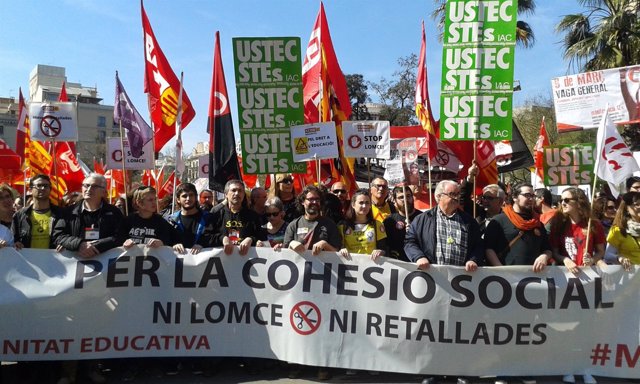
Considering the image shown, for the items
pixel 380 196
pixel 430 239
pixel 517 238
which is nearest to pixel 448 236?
pixel 430 239

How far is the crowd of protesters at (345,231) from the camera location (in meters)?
5.24

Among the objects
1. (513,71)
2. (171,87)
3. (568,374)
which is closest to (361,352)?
(568,374)

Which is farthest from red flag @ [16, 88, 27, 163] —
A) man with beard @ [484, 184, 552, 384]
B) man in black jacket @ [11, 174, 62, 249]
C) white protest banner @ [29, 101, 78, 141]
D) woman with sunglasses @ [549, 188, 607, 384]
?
woman with sunglasses @ [549, 188, 607, 384]

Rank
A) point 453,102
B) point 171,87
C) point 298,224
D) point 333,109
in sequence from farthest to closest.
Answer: point 333,109 → point 171,87 → point 453,102 → point 298,224

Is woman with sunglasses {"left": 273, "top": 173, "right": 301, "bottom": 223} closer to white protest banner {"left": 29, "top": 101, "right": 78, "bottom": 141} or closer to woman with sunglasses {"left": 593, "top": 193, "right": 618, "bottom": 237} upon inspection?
white protest banner {"left": 29, "top": 101, "right": 78, "bottom": 141}

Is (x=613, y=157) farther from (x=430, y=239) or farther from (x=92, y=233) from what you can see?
(x=92, y=233)

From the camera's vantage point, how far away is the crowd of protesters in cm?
524

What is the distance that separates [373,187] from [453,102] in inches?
61.0

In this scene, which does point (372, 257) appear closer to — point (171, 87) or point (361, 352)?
point (361, 352)

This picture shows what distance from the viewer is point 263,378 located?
5.31 meters

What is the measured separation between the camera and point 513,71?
6.94 meters

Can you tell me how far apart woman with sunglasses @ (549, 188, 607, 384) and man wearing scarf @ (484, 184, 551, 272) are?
179 mm

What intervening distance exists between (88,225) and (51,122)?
3626 millimetres

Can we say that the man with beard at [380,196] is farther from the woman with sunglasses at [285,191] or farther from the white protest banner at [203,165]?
the white protest banner at [203,165]
